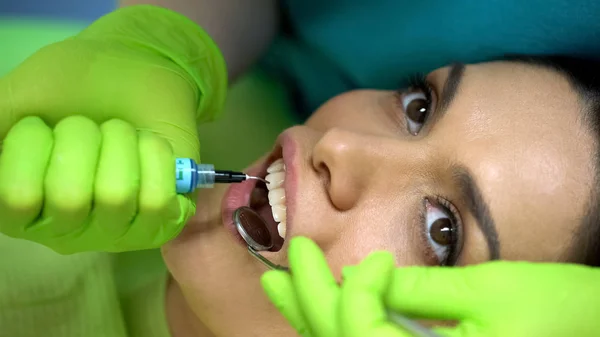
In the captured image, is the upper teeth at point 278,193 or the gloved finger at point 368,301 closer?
the gloved finger at point 368,301

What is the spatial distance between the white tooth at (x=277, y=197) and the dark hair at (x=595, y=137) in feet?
1.37

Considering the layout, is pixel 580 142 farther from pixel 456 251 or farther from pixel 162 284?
pixel 162 284

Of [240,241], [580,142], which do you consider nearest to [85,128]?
[240,241]

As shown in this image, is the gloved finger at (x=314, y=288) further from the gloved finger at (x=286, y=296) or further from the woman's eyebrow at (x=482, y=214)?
the woman's eyebrow at (x=482, y=214)

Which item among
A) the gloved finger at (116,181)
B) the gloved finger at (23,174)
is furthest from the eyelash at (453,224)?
the gloved finger at (23,174)

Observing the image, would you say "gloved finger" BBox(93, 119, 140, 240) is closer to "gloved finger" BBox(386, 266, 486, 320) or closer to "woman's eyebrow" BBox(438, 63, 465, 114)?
"gloved finger" BBox(386, 266, 486, 320)

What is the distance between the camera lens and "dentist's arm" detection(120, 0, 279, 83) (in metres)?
1.24

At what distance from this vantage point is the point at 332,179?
88 centimetres

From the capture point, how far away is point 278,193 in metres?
0.97

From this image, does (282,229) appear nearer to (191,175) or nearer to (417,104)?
(191,175)

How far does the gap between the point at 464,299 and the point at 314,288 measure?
0.17 m

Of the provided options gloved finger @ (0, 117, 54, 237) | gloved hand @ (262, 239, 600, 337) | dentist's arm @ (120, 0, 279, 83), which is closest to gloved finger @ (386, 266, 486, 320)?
gloved hand @ (262, 239, 600, 337)

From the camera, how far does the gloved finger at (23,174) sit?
2.26 ft

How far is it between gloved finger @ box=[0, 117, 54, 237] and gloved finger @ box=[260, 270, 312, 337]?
289 millimetres
